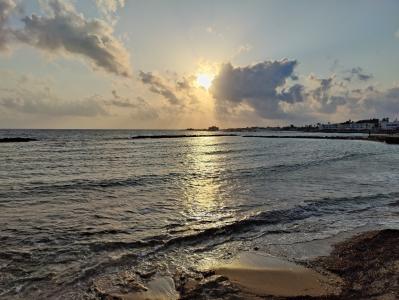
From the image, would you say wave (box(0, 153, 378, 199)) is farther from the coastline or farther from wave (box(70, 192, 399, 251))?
the coastline

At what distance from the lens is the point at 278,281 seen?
820cm

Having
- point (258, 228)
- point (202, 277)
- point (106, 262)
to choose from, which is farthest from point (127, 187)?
point (202, 277)

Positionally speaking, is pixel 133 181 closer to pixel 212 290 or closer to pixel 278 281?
pixel 212 290

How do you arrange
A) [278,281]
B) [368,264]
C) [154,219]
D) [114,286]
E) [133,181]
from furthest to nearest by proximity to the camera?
[133,181], [154,219], [368,264], [278,281], [114,286]

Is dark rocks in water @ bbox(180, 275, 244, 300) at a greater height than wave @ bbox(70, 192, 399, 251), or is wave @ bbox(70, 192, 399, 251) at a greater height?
dark rocks in water @ bbox(180, 275, 244, 300)

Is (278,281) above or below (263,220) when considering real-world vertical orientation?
above

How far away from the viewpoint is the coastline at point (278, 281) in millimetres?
7449

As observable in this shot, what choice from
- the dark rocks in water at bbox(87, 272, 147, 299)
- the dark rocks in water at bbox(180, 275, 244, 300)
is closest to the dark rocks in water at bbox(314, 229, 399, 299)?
the dark rocks in water at bbox(180, 275, 244, 300)

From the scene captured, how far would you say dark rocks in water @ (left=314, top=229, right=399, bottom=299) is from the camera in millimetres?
7254

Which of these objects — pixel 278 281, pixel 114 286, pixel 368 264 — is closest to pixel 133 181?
pixel 114 286

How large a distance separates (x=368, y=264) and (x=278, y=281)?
270 cm

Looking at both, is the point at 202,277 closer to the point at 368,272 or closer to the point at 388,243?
the point at 368,272

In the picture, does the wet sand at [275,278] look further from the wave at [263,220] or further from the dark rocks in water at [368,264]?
the wave at [263,220]

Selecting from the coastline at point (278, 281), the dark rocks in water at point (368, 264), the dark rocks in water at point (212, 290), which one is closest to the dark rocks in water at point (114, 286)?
the coastline at point (278, 281)
